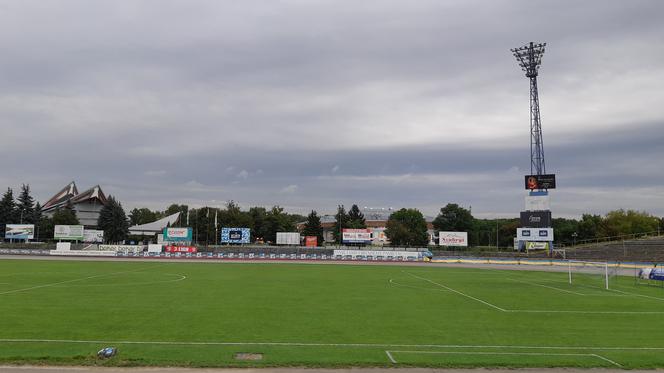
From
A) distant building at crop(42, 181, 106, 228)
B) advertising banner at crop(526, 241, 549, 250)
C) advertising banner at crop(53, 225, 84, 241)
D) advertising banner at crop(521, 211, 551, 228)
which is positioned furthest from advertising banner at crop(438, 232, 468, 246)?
distant building at crop(42, 181, 106, 228)

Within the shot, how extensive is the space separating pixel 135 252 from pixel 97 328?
7375cm

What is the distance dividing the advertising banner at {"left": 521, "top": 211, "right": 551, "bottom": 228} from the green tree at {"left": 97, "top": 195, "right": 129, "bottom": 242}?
105245mm

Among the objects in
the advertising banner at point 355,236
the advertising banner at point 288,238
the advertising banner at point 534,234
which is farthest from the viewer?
the advertising banner at point 288,238

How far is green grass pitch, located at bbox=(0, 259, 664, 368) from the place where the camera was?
13.2 metres

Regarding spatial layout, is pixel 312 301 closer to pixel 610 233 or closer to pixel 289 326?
pixel 289 326

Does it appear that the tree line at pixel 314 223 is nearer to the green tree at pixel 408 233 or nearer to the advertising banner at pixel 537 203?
the green tree at pixel 408 233

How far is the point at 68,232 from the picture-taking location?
10125cm

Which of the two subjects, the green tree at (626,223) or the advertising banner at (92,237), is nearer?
the advertising banner at (92,237)

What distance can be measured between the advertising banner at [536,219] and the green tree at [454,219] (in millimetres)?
67038

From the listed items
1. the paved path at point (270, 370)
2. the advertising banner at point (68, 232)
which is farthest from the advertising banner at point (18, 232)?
the paved path at point (270, 370)

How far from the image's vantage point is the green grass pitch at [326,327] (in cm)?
1318

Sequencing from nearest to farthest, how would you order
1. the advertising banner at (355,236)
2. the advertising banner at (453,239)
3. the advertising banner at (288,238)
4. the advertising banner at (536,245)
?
the advertising banner at (536,245), the advertising banner at (453,239), the advertising banner at (355,236), the advertising banner at (288,238)

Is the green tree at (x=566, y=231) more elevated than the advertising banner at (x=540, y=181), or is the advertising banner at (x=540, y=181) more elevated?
the advertising banner at (x=540, y=181)

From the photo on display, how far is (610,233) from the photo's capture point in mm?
132500
